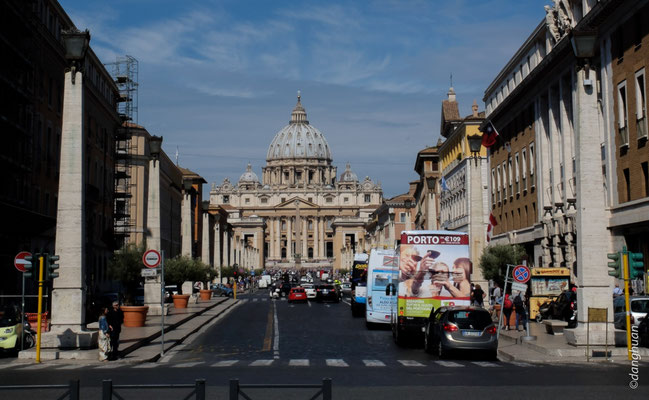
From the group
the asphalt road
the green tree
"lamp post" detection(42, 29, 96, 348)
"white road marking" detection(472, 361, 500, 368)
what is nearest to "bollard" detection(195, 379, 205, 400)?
the asphalt road

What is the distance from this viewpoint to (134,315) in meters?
32.0

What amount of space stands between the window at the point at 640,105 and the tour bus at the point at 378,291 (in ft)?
32.8

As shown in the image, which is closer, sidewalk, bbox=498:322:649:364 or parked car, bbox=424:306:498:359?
sidewalk, bbox=498:322:649:364

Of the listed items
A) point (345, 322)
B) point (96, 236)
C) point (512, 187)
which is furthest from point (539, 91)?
point (96, 236)

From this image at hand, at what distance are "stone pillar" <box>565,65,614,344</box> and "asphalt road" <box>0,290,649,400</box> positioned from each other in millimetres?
3007

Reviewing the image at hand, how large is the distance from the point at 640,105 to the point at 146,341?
19.3m

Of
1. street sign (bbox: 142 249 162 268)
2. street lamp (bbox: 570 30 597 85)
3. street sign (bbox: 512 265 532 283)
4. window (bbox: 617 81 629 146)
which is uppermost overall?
window (bbox: 617 81 629 146)

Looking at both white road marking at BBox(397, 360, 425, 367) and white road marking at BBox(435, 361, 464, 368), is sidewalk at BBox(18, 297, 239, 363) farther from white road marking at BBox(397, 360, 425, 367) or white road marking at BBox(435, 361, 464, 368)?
white road marking at BBox(435, 361, 464, 368)

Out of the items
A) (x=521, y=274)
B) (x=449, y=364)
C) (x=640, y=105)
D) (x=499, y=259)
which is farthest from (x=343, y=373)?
(x=499, y=259)

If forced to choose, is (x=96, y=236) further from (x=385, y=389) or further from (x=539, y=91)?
(x=385, y=389)

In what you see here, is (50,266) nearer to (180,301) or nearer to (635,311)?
(635,311)

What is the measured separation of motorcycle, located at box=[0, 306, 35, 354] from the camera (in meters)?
23.1

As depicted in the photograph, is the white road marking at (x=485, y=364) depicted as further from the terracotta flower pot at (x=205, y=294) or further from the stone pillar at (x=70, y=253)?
the terracotta flower pot at (x=205, y=294)

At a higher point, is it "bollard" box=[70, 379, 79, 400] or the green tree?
the green tree
